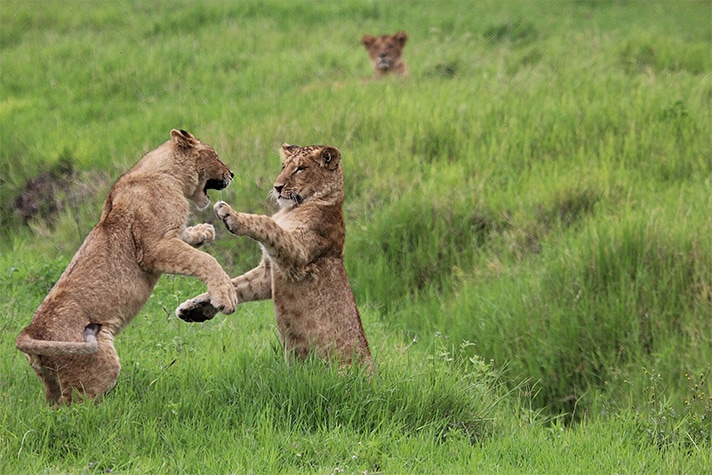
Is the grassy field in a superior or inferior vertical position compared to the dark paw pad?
inferior

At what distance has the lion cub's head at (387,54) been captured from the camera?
1338 centimetres

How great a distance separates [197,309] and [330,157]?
50.5 inches

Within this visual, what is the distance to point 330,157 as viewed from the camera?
6109 mm

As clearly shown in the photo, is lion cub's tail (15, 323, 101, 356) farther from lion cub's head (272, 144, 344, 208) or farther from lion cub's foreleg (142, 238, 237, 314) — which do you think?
lion cub's head (272, 144, 344, 208)

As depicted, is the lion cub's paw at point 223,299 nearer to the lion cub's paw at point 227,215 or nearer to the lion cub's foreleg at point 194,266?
the lion cub's foreleg at point 194,266

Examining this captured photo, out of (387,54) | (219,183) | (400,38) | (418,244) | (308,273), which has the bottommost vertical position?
(418,244)

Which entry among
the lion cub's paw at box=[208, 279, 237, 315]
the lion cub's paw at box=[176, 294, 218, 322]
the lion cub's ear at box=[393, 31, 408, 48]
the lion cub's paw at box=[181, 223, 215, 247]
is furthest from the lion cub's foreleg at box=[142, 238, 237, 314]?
the lion cub's ear at box=[393, 31, 408, 48]

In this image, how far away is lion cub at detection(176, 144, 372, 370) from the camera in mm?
5703

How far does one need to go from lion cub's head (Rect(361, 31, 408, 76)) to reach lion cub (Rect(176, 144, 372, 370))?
7.42m

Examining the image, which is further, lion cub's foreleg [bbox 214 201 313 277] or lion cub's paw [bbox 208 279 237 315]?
lion cub's foreleg [bbox 214 201 313 277]

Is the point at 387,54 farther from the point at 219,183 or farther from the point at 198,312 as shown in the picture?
the point at 198,312

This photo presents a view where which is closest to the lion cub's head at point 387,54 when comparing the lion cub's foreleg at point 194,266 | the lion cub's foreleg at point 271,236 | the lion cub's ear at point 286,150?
the lion cub's ear at point 286,150

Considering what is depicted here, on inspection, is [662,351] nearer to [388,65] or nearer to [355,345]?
[355,345]

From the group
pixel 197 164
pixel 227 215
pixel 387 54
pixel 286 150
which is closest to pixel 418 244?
pixel 286 150
